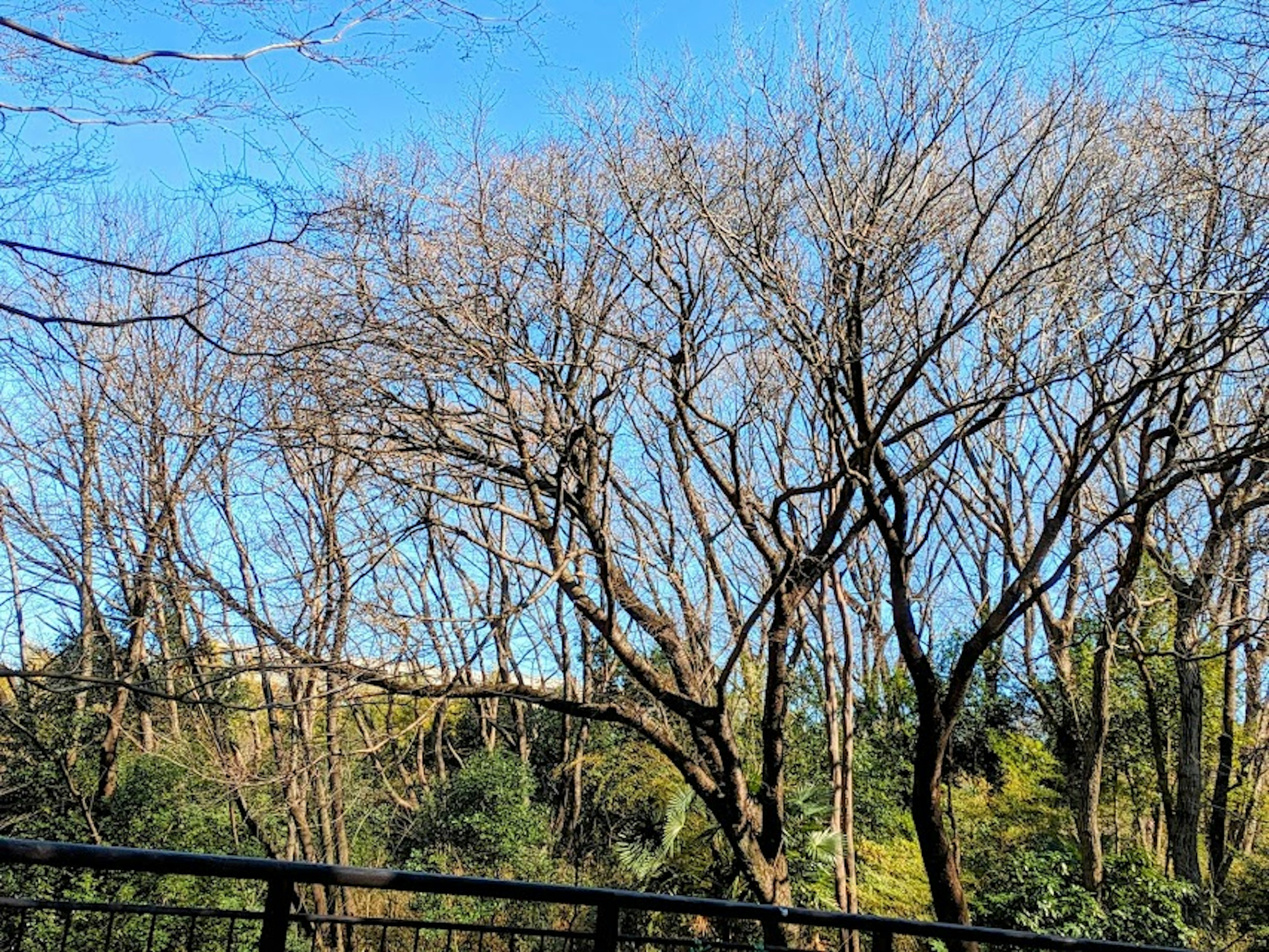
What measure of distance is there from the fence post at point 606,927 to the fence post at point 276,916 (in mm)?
814

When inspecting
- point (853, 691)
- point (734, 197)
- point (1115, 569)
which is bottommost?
point (853, 691)

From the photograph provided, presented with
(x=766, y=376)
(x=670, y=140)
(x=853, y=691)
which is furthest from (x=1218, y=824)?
(x=670, y=140)

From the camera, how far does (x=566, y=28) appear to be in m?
5.27

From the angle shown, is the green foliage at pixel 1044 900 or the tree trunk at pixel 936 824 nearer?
the tree trunk at pixel 936 824

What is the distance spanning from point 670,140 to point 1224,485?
6.08m

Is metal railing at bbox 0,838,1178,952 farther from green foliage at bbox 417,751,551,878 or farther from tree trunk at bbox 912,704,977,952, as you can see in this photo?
green foliage at bbox 417,751,551,878

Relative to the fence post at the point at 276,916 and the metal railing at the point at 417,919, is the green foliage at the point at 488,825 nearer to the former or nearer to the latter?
the metal railing at the point at 417,919

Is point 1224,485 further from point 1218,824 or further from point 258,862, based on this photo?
point 258,862

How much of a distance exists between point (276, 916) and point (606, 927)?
2.86ft

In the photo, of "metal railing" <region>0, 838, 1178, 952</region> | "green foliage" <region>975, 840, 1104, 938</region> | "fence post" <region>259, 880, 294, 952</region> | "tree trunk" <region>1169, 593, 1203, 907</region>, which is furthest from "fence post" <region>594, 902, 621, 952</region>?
"tree trunk" <region>1169, 593, 1203, 907</region>

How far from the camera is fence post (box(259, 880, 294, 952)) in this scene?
7.69ft

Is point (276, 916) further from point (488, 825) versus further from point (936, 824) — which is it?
point (488, 825)

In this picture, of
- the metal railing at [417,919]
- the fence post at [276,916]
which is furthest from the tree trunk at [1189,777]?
the fence post at [276,916]

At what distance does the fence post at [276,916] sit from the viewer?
7.69ft
